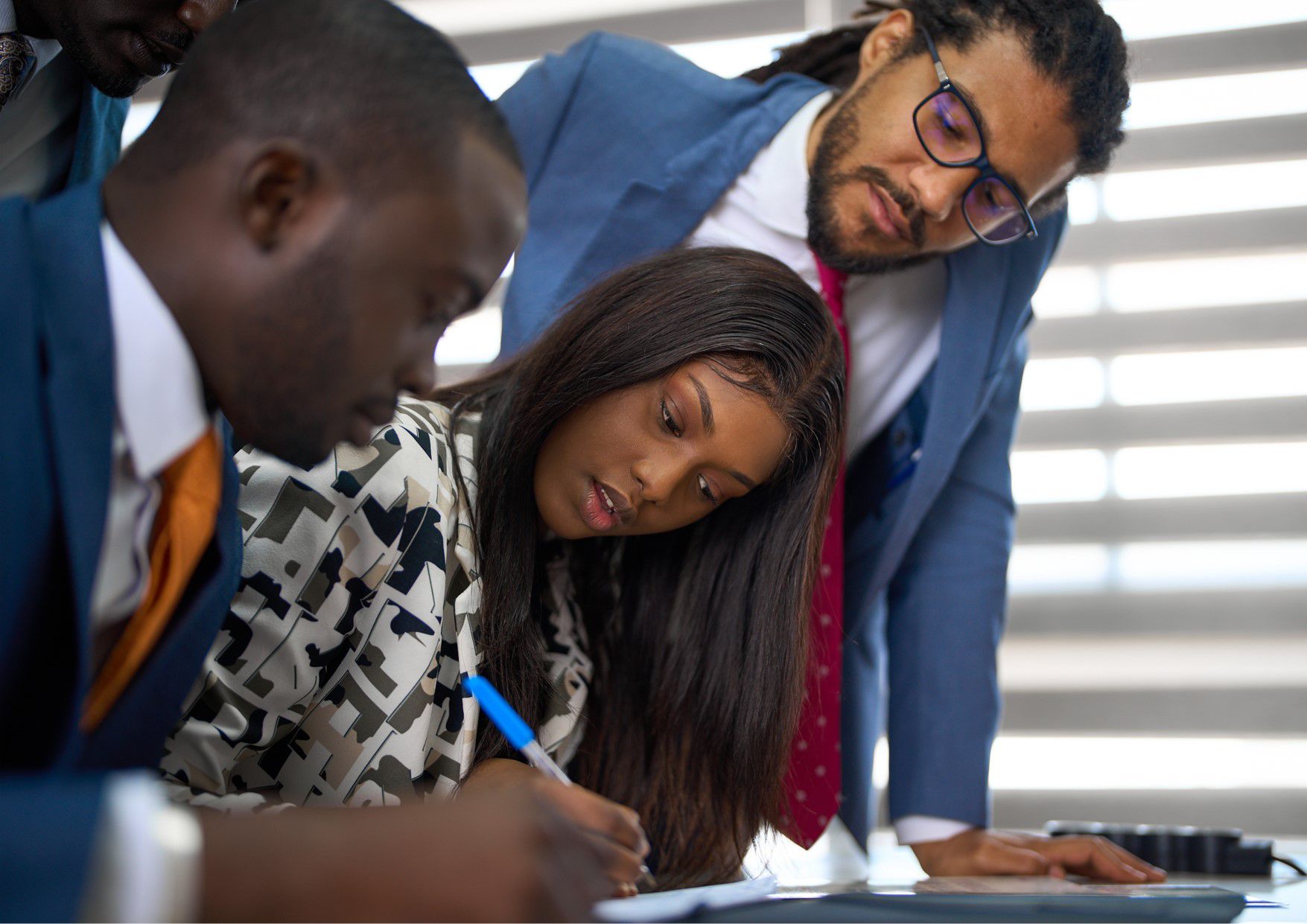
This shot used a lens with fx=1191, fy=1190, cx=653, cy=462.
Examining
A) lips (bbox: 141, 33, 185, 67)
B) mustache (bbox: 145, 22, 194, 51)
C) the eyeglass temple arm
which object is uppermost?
the eyeglass temple arm

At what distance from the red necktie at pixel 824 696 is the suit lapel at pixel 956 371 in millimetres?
125

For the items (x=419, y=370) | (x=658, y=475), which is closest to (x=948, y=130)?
(x=658, y=475)

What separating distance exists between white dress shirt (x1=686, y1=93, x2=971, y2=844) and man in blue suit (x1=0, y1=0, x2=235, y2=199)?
75cm

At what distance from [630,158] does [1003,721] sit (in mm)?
1599

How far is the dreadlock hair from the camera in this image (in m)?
1.59

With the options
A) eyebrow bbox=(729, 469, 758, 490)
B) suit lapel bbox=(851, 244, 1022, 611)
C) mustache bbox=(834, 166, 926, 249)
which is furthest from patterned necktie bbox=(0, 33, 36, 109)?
suit lapel bbox=(851, 244, 1022, 611)

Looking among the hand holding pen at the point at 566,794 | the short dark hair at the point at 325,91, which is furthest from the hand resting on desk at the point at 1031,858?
the short dark hair at the point at 325,91

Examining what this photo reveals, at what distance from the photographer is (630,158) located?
175 centimetres

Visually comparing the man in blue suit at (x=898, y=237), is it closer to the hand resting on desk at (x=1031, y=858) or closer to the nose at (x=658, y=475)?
the hand resting on desk at (x=1031, y=858)

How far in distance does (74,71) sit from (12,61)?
0.13 meters

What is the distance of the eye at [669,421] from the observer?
4.40 ft

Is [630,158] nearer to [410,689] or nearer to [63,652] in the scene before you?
[410,689]

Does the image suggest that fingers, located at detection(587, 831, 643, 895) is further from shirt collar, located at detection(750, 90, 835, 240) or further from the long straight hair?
shirt collar, located at detection(750, 90, 835, 240)

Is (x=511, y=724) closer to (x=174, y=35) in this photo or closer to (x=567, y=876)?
(x=567, y=876)
